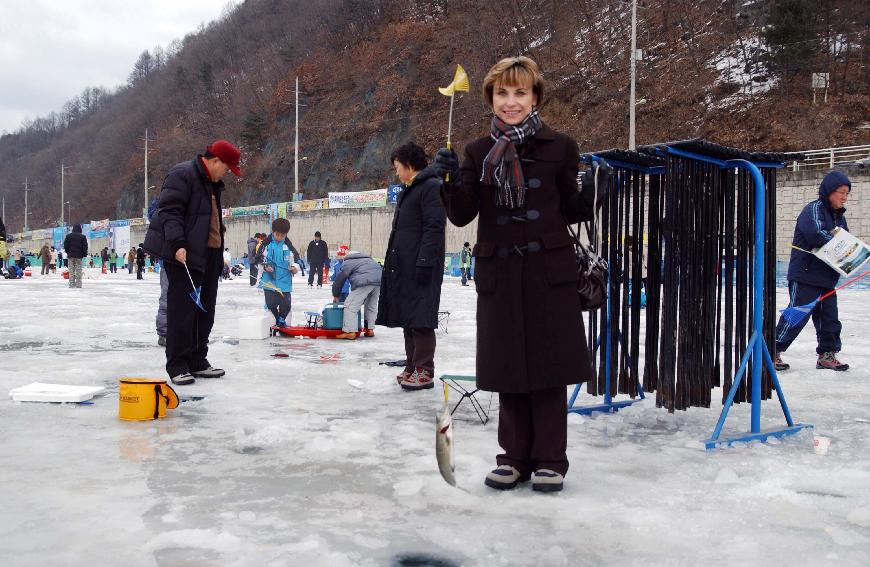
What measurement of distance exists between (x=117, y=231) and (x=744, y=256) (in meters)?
37.5

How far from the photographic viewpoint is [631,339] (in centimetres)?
432

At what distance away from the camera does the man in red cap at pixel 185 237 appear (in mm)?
5188

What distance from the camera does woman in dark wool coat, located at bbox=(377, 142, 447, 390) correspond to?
203 inches

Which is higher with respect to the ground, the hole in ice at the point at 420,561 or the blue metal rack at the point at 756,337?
the blue metal rack at the point at 756,337

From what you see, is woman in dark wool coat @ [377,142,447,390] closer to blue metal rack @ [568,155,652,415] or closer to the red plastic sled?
blue metal rack @ [568,155,652,415]

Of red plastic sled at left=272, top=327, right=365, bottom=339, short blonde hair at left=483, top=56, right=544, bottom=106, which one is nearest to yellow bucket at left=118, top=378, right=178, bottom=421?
short blonde hair at left=483, top=56, right=544, bottom=106

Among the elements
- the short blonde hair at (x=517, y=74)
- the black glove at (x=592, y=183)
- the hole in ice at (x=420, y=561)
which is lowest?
the hole in ice at (x=420, y=561)

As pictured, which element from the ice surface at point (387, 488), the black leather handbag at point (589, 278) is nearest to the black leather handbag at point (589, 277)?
the black leather handbag at point (589, 278)

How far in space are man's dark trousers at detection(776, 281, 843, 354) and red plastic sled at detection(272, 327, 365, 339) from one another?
4.17 meters

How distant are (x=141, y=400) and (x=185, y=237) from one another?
143 cm

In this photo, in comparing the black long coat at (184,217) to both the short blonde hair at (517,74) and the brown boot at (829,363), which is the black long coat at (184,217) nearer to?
the short blonde hair at (517,74)

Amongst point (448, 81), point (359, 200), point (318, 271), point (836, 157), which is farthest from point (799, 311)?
point (448, 81)

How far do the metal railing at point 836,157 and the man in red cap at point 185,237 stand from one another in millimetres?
21653

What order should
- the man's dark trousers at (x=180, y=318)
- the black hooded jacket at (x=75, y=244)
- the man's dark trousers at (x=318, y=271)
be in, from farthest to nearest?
the man's dark trousers at (x=318, y=271), the black hooded jacket at (x=75, y=244), the man's dark trousers at (x=180, y=318)
